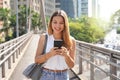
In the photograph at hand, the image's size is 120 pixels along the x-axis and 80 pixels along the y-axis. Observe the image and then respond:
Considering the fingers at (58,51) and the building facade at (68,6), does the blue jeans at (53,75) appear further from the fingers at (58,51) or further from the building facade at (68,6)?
the building facade at (68,6)

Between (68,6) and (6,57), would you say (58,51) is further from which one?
(68,6)

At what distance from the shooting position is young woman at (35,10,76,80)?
4.69 m

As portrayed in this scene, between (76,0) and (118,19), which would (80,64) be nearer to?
(118,19)

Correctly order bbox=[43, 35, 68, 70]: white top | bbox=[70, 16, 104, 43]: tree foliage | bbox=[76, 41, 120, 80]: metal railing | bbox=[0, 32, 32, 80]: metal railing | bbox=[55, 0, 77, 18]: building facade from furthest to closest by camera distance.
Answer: bbox=[55, 0, 77, 18]: building facade
bbox=[70, 16, 104, 43]: tree foliage
bbox=[0, 32, 32, 80]: metal railing
bbox=[76, 41, 120, 80]: metal railing
bbox=[43, 35, 68, 70]: white top

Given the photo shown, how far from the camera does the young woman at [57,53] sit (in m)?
4.69

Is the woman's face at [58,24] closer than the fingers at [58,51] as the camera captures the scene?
No

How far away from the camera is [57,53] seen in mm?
4633

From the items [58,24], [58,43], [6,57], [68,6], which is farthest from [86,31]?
[58,43]

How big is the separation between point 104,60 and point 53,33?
306 cm

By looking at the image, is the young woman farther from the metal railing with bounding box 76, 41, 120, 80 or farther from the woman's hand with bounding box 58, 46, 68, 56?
the metal railing with bounding box 76, 41, 120, 80

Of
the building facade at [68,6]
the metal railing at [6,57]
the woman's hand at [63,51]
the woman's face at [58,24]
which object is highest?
the building facade at [68,6]

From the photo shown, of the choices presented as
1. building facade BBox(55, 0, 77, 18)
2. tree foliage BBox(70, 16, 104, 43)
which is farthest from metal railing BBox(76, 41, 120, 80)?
building facade BBox(55, 0, 77, 18)

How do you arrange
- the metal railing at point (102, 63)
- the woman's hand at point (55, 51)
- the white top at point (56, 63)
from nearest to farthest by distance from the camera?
the woman's hand at point (55, 51)
the white top at point (56, 63)
the metal railing at point (102, 63)

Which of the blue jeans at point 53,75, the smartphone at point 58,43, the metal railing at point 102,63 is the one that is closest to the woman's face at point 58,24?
the smartphone at point 58,43
